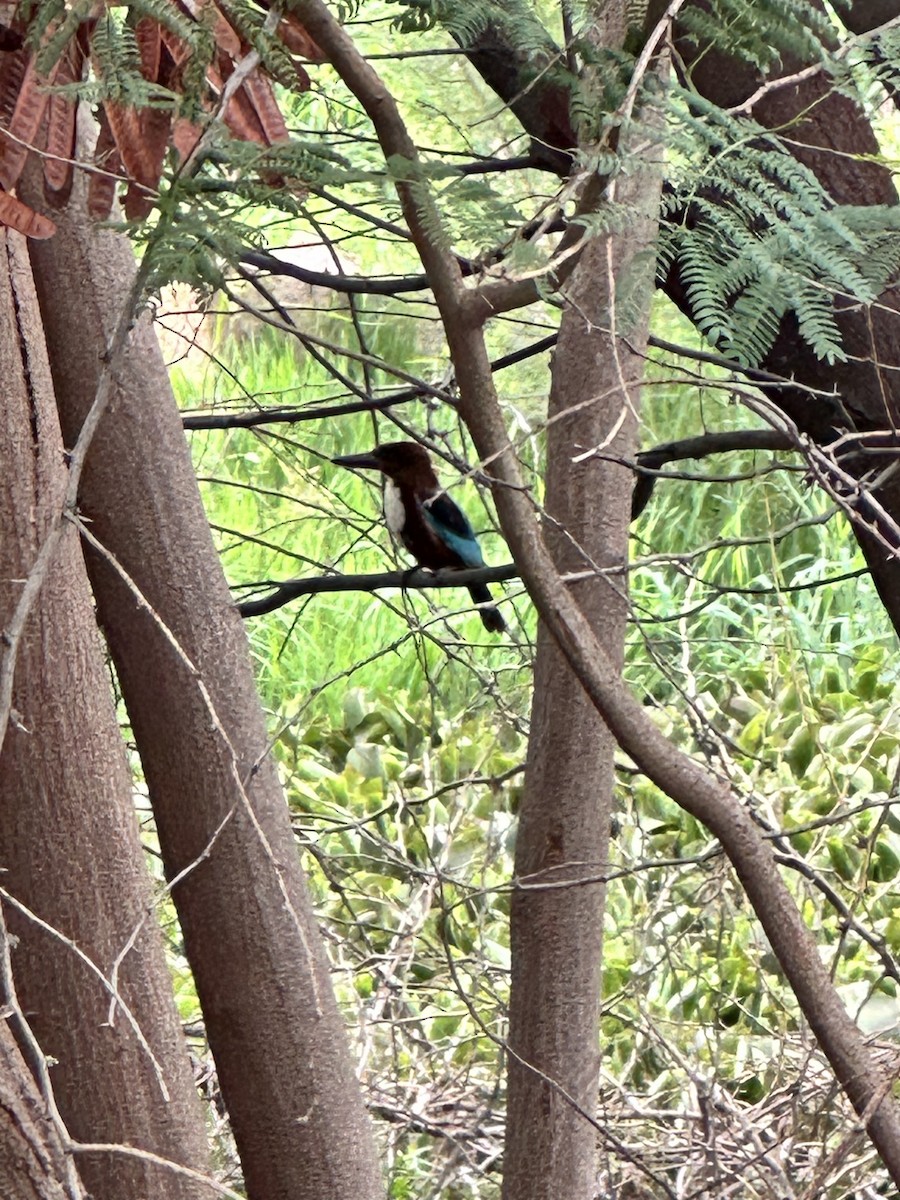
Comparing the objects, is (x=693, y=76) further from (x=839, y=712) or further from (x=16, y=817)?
(x=839, y=712)

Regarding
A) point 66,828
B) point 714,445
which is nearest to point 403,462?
point 714,445

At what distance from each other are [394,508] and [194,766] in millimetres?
2006

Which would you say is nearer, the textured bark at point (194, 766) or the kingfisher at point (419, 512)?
the textured bark at point (194, 766)

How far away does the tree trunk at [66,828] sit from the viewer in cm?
165

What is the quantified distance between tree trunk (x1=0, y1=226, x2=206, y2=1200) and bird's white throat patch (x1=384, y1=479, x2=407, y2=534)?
211cm

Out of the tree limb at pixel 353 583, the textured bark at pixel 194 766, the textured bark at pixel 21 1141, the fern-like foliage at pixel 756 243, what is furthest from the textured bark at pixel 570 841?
the textured bark at pixel 21 1141

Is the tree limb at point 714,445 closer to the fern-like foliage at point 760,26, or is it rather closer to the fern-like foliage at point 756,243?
the fern-like foliage at point 756,243

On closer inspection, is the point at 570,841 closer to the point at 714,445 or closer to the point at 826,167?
the point at 714,445

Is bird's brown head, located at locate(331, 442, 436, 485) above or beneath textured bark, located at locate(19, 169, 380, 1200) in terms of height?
above

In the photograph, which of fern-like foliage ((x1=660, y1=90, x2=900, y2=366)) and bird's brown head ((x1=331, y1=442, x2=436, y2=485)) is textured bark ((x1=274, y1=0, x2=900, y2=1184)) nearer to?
fern-like foliage ((x1=660, y1=90, x2=900, y2=366))

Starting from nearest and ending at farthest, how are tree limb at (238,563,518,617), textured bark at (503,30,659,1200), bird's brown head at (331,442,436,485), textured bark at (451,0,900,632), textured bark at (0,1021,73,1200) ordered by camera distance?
textured bark at (0,1021,73,1200) → textured bark at (503,30,659,1200) → textured bark at (451,0,900,632) → tree limb at (238,563,518,617) → bird's brown head at (331,442,436,485)

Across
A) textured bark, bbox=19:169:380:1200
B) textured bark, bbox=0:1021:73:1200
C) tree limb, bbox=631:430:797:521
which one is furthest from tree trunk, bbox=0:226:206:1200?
tree limb, bbox=631:430:797:521

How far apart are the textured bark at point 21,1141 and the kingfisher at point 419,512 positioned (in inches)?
105

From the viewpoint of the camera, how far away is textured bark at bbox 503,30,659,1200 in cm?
183
